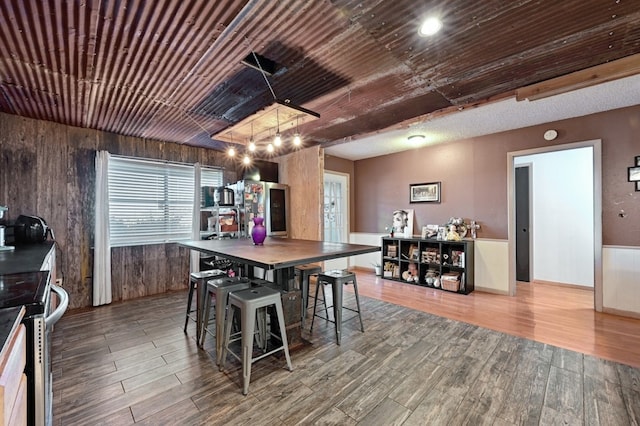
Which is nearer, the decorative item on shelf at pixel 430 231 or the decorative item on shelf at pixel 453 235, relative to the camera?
the decorative item on shelf at pixel 453 235

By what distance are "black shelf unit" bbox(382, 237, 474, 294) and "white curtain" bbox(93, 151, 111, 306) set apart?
435 cm

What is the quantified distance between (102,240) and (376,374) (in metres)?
3.83

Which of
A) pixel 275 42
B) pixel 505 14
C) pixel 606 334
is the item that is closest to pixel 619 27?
pixel 505 14

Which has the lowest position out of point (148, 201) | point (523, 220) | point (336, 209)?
point (523, 220)

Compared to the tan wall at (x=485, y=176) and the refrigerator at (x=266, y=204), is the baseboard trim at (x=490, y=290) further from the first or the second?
the refrigerator at (x=266, y=204)

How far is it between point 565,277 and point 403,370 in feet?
13.5

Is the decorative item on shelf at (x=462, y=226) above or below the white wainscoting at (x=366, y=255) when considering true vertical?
above

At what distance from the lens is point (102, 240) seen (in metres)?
3.68

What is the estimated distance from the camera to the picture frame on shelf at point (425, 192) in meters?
4.84

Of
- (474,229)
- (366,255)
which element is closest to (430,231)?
(474,229)

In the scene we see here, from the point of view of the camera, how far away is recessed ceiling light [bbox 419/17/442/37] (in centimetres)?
169

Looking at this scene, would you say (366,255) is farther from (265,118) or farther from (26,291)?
(26,291)

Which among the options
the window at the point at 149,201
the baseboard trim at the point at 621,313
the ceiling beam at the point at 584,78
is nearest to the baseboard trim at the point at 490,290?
the baseboard trim at the point at 621,313

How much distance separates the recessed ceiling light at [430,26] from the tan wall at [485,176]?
3.04 metres
